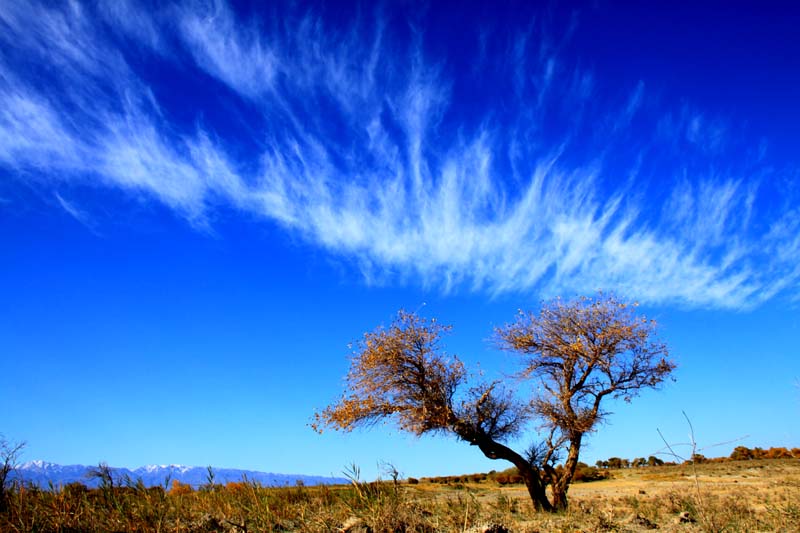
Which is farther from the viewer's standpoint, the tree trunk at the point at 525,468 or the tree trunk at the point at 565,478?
the tree trunk at the point at 565,478

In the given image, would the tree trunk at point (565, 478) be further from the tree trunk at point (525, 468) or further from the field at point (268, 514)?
the field at point (268, 514)

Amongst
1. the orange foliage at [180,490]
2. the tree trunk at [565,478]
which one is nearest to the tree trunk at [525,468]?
the tree trunk at [565,478]

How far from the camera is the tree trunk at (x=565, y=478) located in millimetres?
21553

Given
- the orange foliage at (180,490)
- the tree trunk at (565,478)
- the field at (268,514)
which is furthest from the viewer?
the tree trunk at (565,478)

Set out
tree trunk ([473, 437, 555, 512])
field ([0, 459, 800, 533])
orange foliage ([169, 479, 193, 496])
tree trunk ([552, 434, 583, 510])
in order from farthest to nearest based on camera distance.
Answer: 1. tree trunk ([552, 434, 583, 510])
2. tree trunk ([473, 437, 555, 512])
3. orange foliage ([169, 479, 193, 496])
4. field ([0, 459, 800, 533])

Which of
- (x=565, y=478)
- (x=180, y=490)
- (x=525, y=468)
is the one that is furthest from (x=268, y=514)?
(x=565, y=478)

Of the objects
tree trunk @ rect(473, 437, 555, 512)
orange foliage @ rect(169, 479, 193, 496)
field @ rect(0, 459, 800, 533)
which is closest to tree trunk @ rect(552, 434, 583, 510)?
tree trunk @ rect(473, 437, 555, 512)

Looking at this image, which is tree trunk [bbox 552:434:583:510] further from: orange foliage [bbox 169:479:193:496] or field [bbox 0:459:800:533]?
orange foliage [bbox 169:479:193:496]

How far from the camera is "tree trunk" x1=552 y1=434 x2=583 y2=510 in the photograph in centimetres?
2155

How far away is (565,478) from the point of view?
21641mm

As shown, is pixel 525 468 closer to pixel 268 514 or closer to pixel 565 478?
pixel 565 478

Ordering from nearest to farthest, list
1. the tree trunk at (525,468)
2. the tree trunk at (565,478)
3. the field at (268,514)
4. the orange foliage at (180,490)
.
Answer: the field at (268,514) < the orange foliage at (180,490) < the tree trunk at (525,468) < the tree trunk at (565,478)

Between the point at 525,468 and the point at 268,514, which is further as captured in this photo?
the point at 525,468

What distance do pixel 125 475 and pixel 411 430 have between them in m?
13.6
